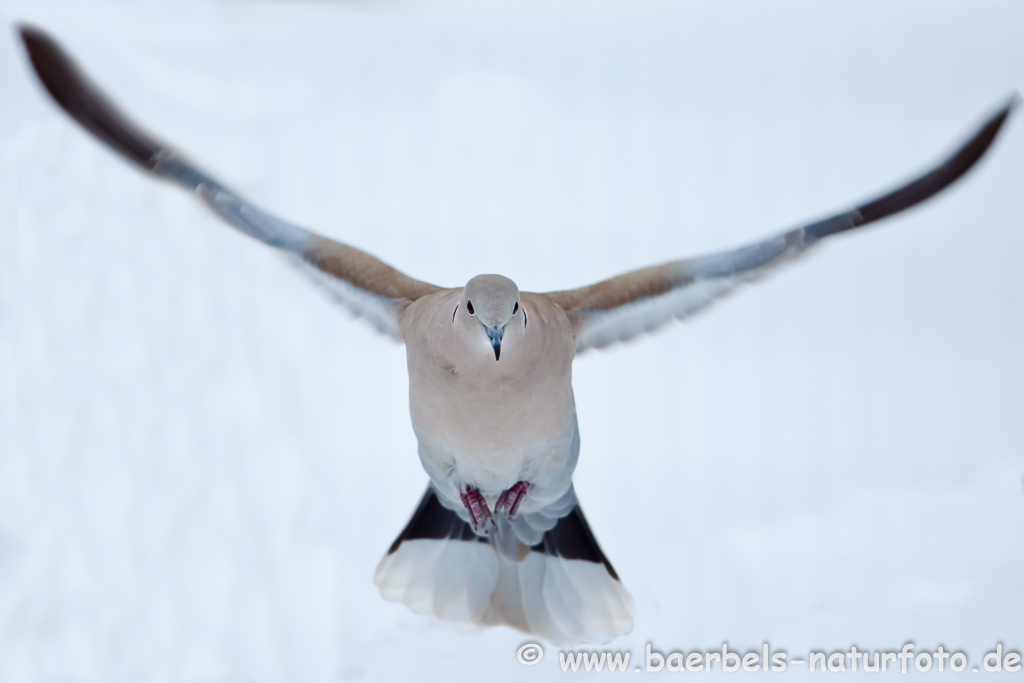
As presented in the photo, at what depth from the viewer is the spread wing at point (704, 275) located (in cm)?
173

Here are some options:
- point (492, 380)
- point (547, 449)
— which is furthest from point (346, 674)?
point (492, 380)

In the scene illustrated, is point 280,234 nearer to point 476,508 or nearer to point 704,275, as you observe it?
point 476,508

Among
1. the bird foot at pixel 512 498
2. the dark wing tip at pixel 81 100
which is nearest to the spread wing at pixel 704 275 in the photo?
the bird foot at pixel 512 498

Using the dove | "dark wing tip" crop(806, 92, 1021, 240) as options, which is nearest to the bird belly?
the dove

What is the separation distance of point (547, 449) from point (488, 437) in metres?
0.18

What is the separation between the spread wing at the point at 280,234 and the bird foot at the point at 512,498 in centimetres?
44

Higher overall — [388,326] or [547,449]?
[388,326]

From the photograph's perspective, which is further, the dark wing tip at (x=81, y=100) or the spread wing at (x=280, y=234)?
the spread wing at (x=280, y=234)

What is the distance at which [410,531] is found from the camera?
227cm

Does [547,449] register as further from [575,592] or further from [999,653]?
A: [999,653]

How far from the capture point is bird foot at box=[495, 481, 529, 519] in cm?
186

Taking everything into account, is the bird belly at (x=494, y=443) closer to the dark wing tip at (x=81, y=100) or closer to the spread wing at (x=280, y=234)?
the spread wing at (x=280, y=234)

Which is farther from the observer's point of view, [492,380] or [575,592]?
[575,592]

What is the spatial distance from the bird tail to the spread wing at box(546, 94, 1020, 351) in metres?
0.61
